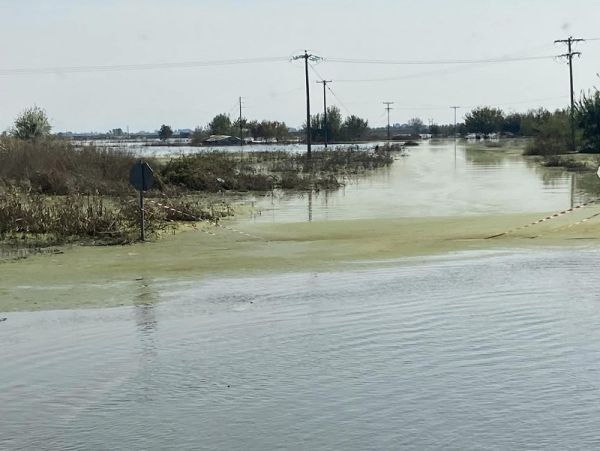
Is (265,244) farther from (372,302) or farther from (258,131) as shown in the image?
(258,131)

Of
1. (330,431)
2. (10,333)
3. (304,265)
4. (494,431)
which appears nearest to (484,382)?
(494,431)

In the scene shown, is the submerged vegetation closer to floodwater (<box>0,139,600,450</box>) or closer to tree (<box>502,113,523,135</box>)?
floodwater (<box>0,139,600,450</box>)

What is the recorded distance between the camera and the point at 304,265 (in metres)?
18.2

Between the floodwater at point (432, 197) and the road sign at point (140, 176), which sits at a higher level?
the road sign at point (140, 176)

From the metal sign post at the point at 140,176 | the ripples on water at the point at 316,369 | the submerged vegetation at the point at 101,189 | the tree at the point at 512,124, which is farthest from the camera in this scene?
the tree at the point at 512,124

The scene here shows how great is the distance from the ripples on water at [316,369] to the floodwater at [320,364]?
0.03 metres

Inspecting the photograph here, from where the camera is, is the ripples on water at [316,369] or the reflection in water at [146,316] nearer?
the ripples on water at [316,369]

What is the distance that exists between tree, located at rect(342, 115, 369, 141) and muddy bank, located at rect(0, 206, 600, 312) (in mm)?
130876

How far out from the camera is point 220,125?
558 feet

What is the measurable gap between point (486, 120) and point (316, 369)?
17932 centimetres

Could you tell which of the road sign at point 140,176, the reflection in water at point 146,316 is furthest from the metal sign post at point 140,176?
the reflection in water at point 146,316

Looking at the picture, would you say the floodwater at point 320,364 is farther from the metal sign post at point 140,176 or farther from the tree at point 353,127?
the tree at point 353,127

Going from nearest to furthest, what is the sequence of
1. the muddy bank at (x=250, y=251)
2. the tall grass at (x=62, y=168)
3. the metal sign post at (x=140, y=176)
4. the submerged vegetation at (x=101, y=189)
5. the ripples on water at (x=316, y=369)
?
the ripples on water at (x=316, y=369), the muddy bank at (x=250, y=251), the metal sign post at (x=140, y=176), the submerged vegetation at (x=101, y=189), the tall grass at (x=62, y=168)

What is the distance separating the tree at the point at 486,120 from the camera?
7203 inches
